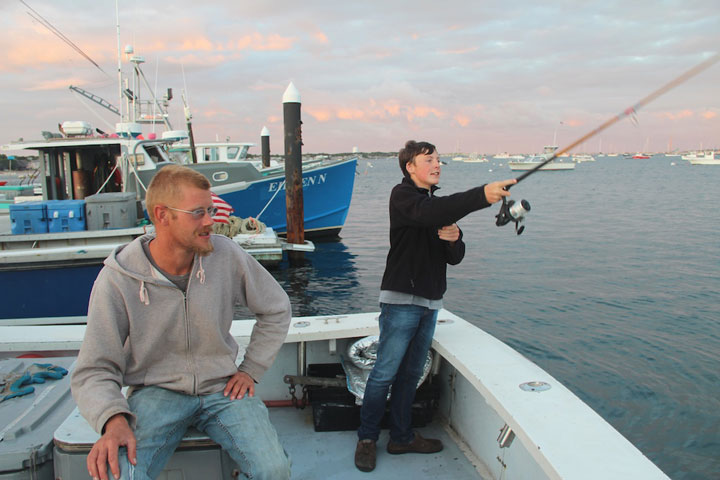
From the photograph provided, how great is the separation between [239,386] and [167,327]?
39 cm

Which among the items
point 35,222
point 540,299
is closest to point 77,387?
point 35,222

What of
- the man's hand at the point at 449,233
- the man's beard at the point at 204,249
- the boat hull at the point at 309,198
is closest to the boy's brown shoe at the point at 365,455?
the man's hand at the point at 449,233

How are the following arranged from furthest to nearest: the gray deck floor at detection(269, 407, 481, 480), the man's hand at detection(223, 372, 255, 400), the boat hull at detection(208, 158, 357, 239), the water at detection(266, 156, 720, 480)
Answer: the boat hull at detection(208, 158, 357, 239)
the water at detection(266, 156, 720, 480)
the gray deck floor at detection(269, 407, 481, 480)
the man's hand at detection(223, 372, 255, 400)

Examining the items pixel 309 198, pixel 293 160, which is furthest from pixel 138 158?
pixel 309 198

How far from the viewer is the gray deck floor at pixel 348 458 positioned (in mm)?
2945

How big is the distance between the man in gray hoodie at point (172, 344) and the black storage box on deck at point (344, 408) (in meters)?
1.21

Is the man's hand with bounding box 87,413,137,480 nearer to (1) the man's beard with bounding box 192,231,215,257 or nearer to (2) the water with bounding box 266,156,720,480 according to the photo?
(1) the man's beard with bounding box 192,231,215,257

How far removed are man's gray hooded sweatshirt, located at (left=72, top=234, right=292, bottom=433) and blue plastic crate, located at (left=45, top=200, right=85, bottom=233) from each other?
7277 millimetres

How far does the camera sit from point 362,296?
1148cm

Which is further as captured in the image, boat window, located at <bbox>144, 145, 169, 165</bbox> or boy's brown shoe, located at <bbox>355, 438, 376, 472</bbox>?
boat window, located at <bbox>144, 145, 169, 165</bbox>

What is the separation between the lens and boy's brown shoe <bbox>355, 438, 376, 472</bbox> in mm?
2951

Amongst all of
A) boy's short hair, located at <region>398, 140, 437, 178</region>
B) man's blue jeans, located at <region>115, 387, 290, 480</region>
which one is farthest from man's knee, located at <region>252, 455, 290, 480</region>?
boy's short hair, located at <region>398, 140, 437, 178</region>

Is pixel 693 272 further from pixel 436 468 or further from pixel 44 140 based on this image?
pixel 44 140

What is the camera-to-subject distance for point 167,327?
2020 mm
